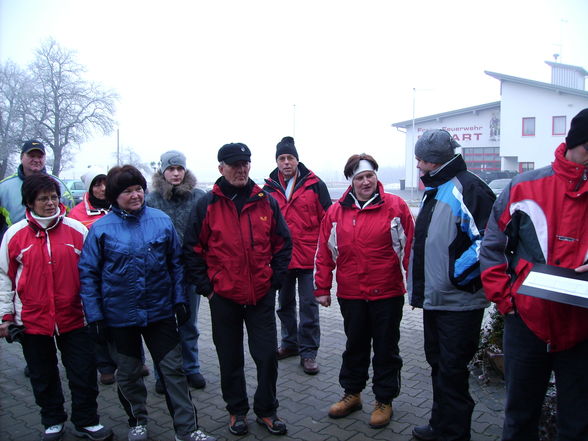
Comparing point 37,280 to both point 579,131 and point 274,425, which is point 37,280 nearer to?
point 274,425

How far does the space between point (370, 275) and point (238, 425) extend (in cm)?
150

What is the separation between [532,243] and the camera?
2664 millimetres

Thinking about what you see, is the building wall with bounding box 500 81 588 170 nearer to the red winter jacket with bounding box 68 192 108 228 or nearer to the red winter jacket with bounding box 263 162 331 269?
the red winter jacket with bounding box 263 162 331 269

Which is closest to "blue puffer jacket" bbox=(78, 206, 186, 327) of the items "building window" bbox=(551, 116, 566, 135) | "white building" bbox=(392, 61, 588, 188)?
"white building" bbox=(392, 61, 588, 188)

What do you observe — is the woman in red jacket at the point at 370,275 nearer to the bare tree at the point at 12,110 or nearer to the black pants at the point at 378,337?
the black pants at the point at 378,337

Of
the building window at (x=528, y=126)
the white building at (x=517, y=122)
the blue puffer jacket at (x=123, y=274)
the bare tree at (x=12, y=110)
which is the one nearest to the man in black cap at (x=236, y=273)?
the blue puffer jacket at (x=123, y=274)

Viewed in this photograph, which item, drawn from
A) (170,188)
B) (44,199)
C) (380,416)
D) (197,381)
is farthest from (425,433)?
(44,199)

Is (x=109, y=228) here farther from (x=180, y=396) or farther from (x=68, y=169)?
(x=68, y=169)

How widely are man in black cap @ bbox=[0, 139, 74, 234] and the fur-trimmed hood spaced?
0.92 meters

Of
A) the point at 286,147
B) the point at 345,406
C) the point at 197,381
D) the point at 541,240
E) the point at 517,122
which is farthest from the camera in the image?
the point at 517,122

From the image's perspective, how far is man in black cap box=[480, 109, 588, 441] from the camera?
251cm

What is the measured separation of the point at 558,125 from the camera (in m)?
37.8

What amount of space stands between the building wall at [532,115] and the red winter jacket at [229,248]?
38.4 metres

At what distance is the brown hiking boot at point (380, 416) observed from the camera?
3801 mm
